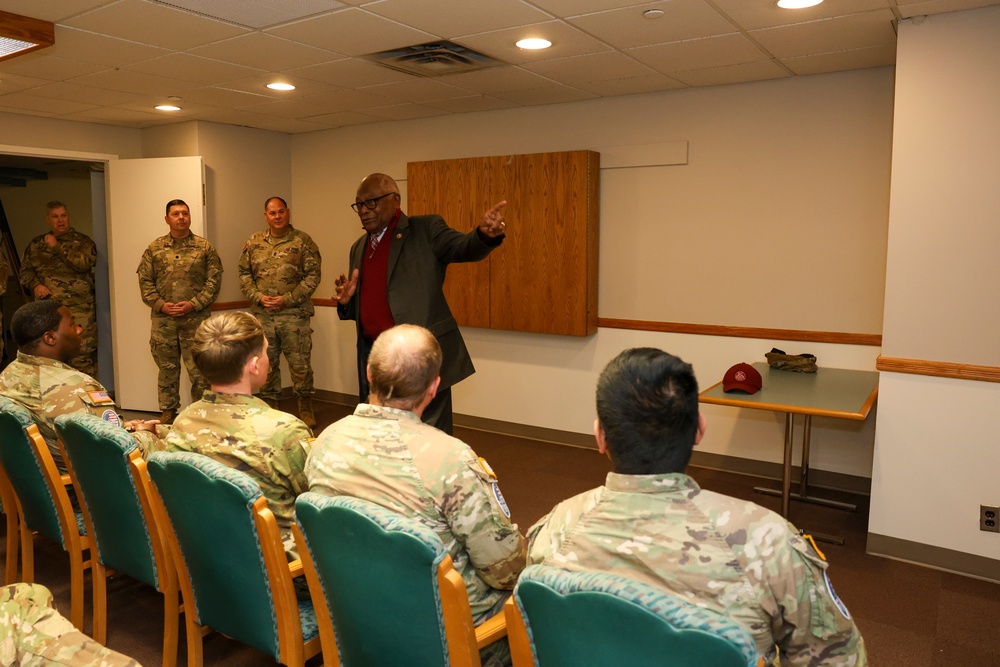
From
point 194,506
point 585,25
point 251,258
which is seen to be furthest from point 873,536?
point 251,258

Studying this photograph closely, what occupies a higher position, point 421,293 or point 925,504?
point 421,293

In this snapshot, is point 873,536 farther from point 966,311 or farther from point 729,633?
point 729,633

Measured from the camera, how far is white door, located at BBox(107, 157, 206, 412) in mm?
6070

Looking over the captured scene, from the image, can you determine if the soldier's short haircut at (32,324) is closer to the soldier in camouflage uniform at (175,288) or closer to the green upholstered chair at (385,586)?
the green upholstered chair at (385,586)

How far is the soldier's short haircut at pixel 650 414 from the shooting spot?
1.35 metres

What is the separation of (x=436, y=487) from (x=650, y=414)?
0.60 meters

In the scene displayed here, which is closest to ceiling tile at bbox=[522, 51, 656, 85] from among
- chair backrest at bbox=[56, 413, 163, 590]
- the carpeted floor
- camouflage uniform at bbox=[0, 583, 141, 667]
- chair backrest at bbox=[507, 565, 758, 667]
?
the carpeted floor

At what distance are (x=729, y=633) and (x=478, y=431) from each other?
4861 mm

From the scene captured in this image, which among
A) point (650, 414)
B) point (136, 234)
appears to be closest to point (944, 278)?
point (650, 414)

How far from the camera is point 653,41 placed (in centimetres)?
369

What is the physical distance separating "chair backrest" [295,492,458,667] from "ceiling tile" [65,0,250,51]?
2.57m

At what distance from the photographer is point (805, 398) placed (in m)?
3.57

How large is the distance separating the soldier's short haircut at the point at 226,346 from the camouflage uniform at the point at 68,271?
16.3 feet

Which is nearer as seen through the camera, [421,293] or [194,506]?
[194,506]
